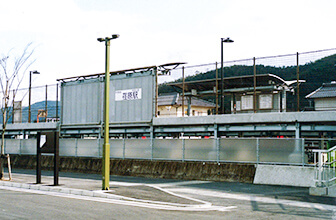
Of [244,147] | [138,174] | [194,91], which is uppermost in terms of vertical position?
[194,91]

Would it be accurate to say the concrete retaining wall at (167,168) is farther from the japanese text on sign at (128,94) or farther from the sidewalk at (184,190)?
the japanese text on sign at (128,94)

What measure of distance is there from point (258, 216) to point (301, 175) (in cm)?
754

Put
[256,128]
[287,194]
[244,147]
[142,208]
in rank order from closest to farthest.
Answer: [142,208] → [287,194] → [244,147] → [256,128]

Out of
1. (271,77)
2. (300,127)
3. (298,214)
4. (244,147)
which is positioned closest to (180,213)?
(298,214)

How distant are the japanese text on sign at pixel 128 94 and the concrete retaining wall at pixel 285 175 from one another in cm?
1162

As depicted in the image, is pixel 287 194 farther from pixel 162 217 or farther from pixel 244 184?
pixel 162 217

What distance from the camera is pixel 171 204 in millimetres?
12562

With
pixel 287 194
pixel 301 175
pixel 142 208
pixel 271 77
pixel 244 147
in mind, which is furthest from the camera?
pixel 271 77

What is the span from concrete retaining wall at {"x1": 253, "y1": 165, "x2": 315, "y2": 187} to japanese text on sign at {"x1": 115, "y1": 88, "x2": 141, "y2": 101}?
11.6 metres

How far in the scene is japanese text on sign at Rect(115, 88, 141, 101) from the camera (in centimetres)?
2835

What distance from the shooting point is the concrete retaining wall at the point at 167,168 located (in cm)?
1983

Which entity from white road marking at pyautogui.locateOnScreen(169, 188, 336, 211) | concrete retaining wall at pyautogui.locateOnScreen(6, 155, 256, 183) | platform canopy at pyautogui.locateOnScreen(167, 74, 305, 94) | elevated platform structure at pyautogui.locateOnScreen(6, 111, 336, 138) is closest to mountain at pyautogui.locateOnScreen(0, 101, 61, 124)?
elevated platform structure at pyautogui.locateOnScreen(6, 111, 336, 138)

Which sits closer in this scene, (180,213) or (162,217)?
(162,217)

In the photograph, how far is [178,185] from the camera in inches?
736
